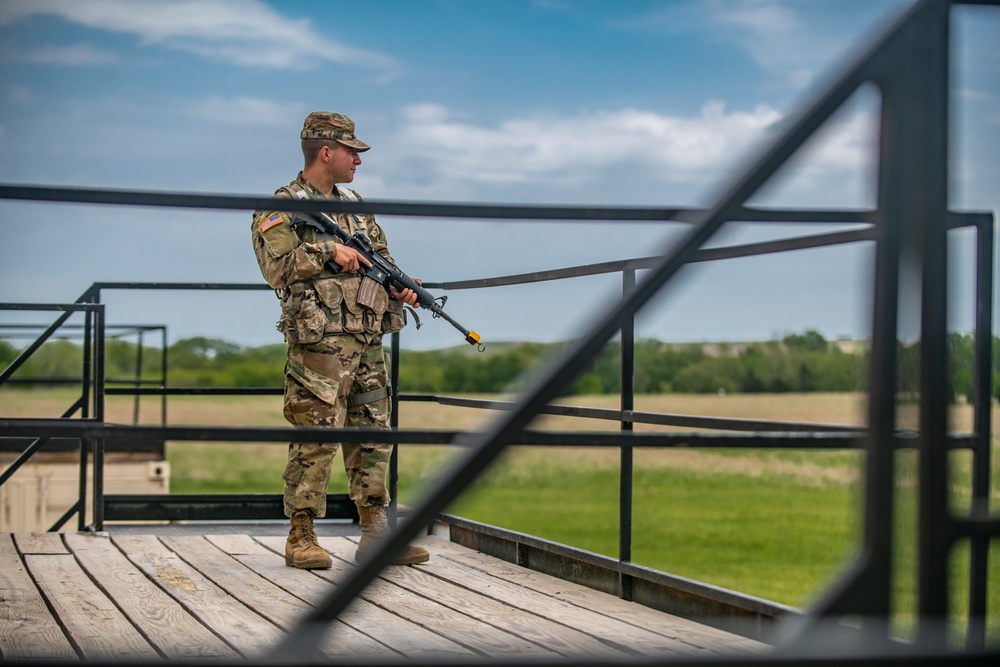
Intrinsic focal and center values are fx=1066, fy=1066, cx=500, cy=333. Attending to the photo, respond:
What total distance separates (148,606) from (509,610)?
3.08 ft

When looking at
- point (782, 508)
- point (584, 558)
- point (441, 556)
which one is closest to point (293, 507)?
point (441, 556)

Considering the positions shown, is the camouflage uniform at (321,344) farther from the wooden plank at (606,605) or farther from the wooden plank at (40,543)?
the wooden plank at (40,543)

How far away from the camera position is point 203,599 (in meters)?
2.85

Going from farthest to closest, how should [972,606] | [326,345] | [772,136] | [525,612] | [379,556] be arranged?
[326,345], [525,612], [972,606], [772,136], [379,556]

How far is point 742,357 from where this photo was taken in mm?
39469

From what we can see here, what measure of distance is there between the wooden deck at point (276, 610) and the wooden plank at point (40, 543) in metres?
0.02

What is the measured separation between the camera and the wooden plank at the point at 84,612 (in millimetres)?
2287

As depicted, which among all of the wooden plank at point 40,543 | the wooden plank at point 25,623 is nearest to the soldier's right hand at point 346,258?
the wooden plank at point 25,623

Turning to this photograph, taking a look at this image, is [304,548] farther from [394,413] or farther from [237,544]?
[394,413]

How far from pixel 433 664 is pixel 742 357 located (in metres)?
39.3

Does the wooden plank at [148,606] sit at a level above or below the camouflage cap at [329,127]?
below

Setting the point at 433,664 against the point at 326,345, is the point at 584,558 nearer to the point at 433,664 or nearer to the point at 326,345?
the point at 326,345

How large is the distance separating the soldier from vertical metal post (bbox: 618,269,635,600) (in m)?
0.83

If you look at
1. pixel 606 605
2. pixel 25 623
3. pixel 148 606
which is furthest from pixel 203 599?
pixel 606 605
